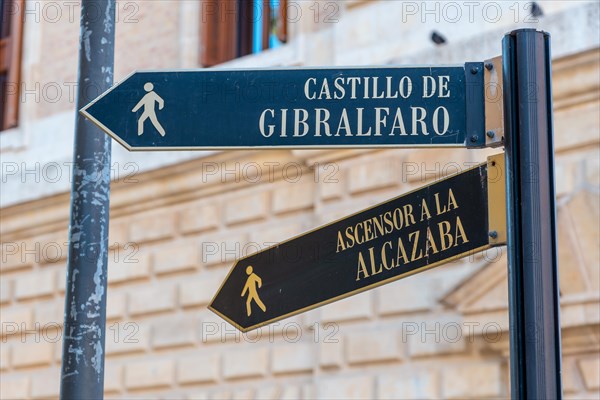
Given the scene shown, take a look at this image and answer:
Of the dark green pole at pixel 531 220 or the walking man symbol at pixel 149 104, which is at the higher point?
the walking man symbol at pixel 149 104

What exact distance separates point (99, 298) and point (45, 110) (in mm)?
8010

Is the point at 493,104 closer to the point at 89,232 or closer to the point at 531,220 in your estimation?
the point at 531,220

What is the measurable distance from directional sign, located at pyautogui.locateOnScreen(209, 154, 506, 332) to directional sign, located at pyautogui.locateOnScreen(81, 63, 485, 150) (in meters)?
0.17

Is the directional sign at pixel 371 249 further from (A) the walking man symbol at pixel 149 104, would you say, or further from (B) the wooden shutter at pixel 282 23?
(B) the wooden shutter at pixel 282 23

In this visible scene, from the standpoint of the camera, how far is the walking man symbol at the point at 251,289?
4.00 metres

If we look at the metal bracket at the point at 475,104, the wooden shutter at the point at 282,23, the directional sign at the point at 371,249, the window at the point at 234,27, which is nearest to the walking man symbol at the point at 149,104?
the directional sign at the point at 371,249

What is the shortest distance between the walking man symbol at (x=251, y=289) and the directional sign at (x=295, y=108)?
54cm

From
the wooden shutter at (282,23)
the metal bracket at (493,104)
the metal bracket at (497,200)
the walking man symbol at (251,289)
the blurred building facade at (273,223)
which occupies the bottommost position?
the walking man symbol at (251,289)

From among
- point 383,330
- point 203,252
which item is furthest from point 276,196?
point 383,330

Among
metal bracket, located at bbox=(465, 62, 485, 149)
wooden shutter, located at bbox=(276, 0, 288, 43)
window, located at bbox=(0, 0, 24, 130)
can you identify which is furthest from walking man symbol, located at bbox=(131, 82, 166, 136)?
window, located at bbox=(0, 0, 24, 130)

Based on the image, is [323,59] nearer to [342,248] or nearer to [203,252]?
[203,252]

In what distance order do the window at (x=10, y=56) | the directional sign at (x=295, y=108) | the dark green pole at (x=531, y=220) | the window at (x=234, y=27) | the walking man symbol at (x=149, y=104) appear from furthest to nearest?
the window at (x=10, y=56) < the window at (x=234, y=27) < the walking man symbol at (x=149, y=104) < the directional sign at (x=295, y=108) < the dark green pole at (x=531, y=220)

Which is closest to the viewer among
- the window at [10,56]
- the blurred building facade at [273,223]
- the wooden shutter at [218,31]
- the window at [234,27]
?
the blurred building facade at [273,223]

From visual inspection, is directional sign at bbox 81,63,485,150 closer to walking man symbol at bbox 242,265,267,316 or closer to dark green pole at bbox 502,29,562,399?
dark green pole at bbox 502,29,562,399
